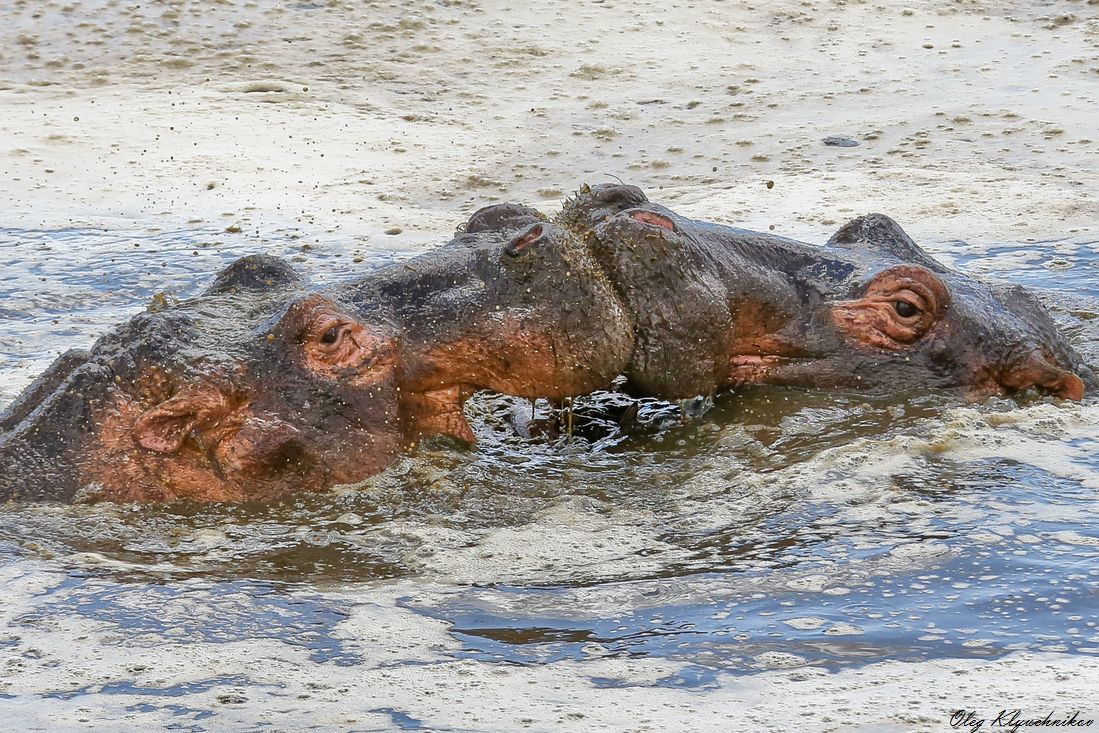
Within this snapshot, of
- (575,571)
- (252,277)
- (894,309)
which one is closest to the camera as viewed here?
(575,571)

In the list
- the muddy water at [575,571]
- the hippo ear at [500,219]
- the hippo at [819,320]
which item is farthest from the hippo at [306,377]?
the hippo ear at [500,219]

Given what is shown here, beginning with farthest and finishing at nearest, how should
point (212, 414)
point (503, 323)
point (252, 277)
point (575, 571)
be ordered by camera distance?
point (252, 277)
point (503, 323)
point (212, 414)
point (575, 571)

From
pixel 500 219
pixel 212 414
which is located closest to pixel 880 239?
pixel 500 219

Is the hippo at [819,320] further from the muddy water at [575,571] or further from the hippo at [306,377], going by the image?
the hippo at [306,377]

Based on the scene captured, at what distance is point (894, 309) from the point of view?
5.48 m

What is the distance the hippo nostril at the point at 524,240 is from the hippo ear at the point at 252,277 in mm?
872

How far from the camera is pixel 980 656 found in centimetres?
383

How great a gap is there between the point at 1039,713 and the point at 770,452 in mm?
1952

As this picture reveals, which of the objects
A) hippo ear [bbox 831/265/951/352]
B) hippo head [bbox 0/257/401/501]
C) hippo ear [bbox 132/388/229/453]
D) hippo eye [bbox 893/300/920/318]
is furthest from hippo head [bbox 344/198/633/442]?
hippo eye [bbox 893/300/920/318]

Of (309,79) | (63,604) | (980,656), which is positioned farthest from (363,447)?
(309,79)

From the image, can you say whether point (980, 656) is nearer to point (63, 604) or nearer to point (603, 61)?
point (63, 604)

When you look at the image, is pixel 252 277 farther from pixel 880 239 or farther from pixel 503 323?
pixel 880 239

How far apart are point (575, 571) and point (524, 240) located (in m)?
1.12

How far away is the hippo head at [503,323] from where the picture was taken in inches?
193
